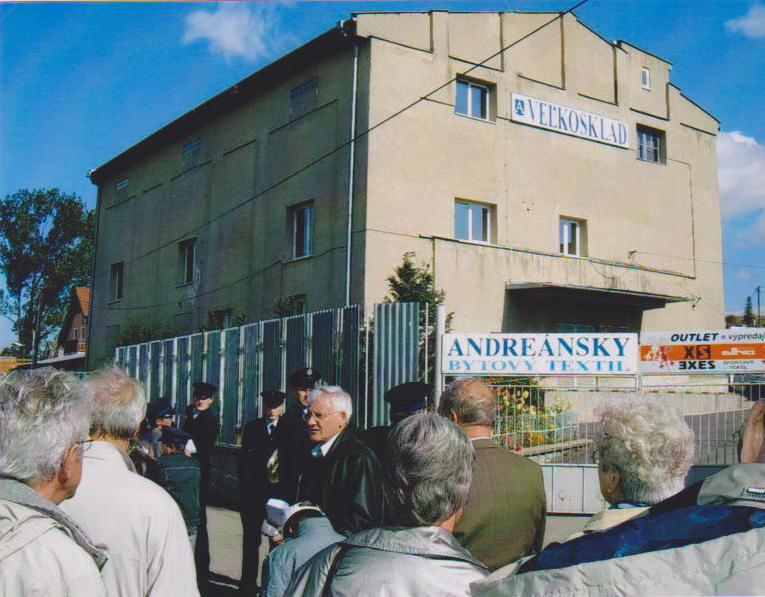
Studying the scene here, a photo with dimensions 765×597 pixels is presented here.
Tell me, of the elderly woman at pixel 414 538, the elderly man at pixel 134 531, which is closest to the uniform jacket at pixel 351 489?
the elderly man at pixel 134 531

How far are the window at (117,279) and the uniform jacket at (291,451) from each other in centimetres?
2214

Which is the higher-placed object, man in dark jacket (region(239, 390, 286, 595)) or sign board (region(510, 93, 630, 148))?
sign board (region(510, 93, 630, 148))

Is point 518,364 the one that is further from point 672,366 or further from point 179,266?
point 179,266

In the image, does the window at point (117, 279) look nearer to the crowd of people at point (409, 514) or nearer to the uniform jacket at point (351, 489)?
the crowd of people at point (409, 514)

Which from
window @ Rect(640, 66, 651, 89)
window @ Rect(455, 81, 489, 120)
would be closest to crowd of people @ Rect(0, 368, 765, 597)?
window @ Rect(455, 81, 489, 120)

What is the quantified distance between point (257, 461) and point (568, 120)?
52.1ft

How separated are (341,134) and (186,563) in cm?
1509

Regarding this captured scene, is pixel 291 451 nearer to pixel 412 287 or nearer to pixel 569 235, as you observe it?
pixel 412 287

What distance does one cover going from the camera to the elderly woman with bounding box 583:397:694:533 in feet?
8.23

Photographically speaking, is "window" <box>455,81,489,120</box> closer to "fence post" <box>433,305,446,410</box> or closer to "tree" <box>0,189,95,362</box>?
"fence post" <box>433,305,446,410</box>

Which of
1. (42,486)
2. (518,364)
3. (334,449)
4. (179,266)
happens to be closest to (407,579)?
(42,486)

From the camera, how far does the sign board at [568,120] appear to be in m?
18.8

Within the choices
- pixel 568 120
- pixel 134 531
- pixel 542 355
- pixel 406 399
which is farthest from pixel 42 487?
pixel 568 120

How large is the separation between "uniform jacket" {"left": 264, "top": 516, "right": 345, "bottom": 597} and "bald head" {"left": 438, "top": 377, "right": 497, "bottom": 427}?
1109 mm
